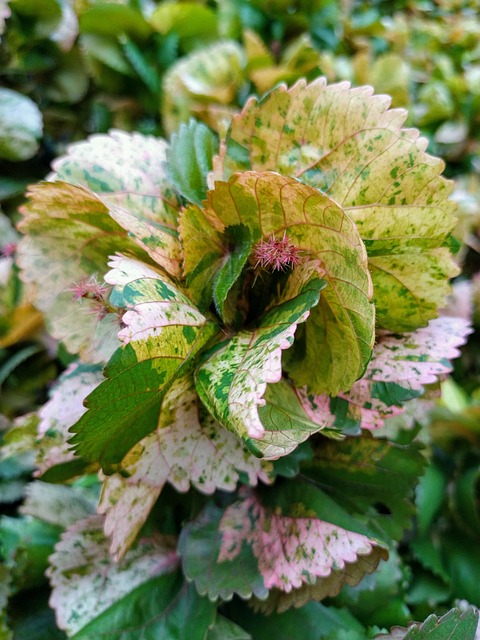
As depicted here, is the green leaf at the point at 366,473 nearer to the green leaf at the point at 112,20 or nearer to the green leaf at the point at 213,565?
the green leaf at the point at 213,565

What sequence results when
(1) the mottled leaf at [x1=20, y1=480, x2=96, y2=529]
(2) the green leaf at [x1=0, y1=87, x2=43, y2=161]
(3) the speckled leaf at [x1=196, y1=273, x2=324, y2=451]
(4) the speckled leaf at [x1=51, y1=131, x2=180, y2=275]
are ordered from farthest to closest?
(2) the green leaf at [x1=0, y1=87, x2=43, y2=161]
(1) the mottled leaf at [x1=20, y1=480, x2=96, y2=529]
(4) the speckled leaf at [x1=51, y1=131, x2=180, y2=275]
(3) the speckled leaf at [x1=196, y1=273, x2=324, y2=451]

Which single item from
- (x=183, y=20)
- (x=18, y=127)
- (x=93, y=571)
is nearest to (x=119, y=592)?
(x=93, y=571)

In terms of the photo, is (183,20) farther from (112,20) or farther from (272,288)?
(272,288)

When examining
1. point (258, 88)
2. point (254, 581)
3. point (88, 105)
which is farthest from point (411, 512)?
point (88, 105)

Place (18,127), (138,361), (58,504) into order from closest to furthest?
1. (138,361)
2. (58,504)
3. (18,127)

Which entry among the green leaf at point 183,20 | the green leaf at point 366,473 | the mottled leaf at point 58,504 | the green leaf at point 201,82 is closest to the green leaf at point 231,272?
the green leaf at point 366,473

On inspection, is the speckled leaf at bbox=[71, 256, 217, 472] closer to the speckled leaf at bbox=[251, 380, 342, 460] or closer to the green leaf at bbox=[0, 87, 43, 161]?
the speckled leaf at bbox=[251, 380, 342, 460]

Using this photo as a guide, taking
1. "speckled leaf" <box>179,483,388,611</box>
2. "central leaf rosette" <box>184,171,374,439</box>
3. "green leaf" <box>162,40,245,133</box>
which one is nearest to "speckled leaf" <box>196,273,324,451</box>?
"central leaf rosette" <box>184,171,374,439</box>
